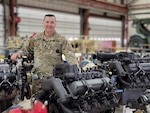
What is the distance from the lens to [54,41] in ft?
9.34

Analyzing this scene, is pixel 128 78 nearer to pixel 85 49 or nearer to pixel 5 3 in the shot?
pixel 85 49

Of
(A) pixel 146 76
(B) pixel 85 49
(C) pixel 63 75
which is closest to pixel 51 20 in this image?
(C) pixel 63 75

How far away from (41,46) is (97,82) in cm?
101

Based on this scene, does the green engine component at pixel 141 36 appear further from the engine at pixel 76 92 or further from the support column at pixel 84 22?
the engine at pixel 76 92

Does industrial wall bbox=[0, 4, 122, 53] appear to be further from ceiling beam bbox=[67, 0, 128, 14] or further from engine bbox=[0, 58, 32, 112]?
engine bbox=[0, 58, 32, 112]

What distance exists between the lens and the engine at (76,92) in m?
1.98

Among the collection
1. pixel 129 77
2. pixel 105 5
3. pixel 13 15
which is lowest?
pixel 129 77

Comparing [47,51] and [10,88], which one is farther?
[47,51]

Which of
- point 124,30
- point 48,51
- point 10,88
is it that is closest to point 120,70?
point 48,51

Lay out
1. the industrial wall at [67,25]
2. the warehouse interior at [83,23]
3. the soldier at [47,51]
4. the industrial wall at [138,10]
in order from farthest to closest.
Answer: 1. the industrial wall at [138,10]
2. the industrial wall at [67,25]
3. the warehouse interior at [83,23]
4. the soldier at [47,51]

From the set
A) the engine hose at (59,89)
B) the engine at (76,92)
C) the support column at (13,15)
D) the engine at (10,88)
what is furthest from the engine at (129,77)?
the support column at (13,15)

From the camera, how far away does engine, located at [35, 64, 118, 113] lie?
1978 mm

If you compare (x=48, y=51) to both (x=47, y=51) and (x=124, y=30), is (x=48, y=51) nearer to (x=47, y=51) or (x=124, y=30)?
(x=47, y=51)

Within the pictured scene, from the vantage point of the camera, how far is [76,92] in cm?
203
